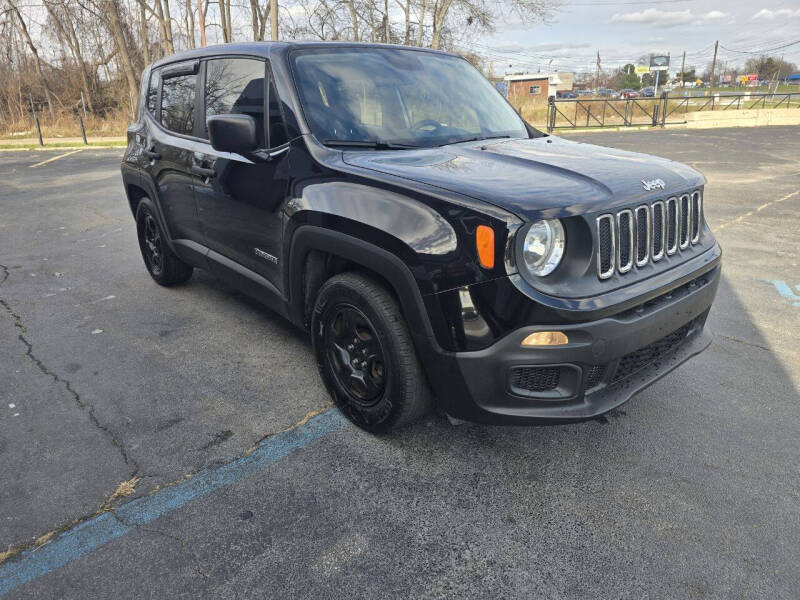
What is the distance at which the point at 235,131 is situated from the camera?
9.63 ft

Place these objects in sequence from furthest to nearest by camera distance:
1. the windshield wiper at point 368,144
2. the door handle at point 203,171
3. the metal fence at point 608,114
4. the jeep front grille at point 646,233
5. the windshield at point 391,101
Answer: the metal fence at point 608,114
the door handle at point 203,171
the windshield at point 391,101
the windshield wiper at point 368,144
the jeep front grille at point 646,233

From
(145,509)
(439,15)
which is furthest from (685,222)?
(439,15)

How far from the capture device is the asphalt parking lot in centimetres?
206

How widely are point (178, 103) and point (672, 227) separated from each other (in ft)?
11.4

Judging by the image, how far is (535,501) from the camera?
2.44 metres

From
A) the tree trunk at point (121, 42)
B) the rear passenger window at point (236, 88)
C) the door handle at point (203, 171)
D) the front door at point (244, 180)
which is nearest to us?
the front door at point (244, 180)

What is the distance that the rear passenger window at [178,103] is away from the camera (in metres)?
4.03

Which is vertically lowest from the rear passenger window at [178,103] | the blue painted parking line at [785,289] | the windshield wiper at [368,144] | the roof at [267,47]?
the blue painted parking line at [785,289]

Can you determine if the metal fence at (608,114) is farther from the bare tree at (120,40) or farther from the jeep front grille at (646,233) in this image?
the jeep front grille at (646,233)

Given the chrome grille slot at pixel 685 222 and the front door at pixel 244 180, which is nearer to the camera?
the chrome grille slot at pixel 685 222

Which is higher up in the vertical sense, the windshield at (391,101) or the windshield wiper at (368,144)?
the windshield at (391,101)

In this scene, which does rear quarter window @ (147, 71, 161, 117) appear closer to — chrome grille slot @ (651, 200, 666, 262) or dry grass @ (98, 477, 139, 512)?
dry grass @ (98, 477, 139, 512)

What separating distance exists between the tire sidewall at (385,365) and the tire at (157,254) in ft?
7.88

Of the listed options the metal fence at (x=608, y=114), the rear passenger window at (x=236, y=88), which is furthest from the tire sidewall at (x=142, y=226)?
the metal fence at (x=608, y=114)
